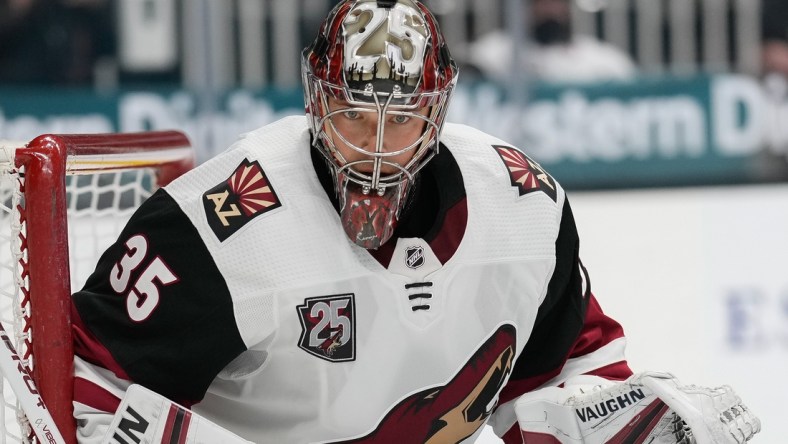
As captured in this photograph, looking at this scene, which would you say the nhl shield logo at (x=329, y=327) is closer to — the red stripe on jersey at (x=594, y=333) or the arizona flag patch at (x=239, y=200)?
the arizona flag patch at (x=239, y=200)

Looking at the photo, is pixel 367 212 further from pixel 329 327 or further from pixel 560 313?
pixel 560 313

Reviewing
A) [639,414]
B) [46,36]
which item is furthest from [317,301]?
[46,36]

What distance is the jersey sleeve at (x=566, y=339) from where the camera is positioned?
2.14 meters

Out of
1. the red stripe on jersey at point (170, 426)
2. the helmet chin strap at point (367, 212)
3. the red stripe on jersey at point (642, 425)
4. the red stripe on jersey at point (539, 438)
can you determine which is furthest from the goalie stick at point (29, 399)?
the red stripe on jersey at point (642, 425)

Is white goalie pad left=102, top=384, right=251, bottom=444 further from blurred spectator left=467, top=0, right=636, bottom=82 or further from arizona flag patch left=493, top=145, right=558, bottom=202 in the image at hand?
blurred spectator left=467, top=0, right=636, bottom=82

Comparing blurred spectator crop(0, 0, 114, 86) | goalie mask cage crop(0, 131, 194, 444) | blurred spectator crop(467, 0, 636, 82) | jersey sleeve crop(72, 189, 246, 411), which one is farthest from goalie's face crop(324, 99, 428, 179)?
blurred spectator crop(467, 0, 636, 82)

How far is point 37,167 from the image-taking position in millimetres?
1904

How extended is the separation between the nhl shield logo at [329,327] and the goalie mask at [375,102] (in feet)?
0.32

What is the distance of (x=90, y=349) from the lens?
6.29ft

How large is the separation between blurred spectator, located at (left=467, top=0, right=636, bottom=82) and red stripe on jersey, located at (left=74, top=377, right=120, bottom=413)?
12.5 feet

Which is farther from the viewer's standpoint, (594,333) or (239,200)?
(594,333)

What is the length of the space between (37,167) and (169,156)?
2.14 ft

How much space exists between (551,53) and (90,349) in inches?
154

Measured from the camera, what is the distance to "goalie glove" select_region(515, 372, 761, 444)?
6.22 feet
